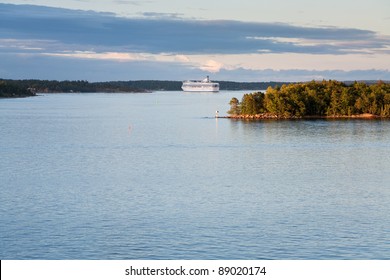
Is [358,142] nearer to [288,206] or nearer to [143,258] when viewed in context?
[288,206]

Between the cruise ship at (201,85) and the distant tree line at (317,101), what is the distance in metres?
101

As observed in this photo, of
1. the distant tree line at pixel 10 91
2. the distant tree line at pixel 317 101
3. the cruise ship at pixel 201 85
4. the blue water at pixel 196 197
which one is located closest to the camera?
the blue water at pixel 196 197

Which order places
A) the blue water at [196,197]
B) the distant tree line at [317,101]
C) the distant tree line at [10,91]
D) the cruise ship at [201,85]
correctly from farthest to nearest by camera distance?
the cruise ship at [201,85] < the distant tree line at [10,91] < the distant tree line at [317,101] < the blue water at [196,197]

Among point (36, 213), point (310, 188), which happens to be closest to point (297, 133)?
point (310, 188)

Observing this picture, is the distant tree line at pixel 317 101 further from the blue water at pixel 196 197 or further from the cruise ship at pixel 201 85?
the cruise ship at pixel 201 85

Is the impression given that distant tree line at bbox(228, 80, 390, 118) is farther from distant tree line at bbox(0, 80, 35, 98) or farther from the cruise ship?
the cruise ship

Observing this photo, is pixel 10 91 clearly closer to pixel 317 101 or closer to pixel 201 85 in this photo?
pixel 201 85

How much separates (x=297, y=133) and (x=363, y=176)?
19342 millimetres

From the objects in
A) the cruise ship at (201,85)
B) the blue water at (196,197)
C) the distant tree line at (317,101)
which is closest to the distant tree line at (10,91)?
the cruise ship at (201,85)

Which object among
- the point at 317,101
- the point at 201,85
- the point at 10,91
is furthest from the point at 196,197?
the point at 201,85

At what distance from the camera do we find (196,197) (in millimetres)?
22969

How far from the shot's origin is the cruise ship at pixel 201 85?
167m

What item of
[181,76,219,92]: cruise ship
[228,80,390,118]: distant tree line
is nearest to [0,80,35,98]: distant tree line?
[181,76,219,92]: cruise ship

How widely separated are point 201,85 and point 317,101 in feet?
346
